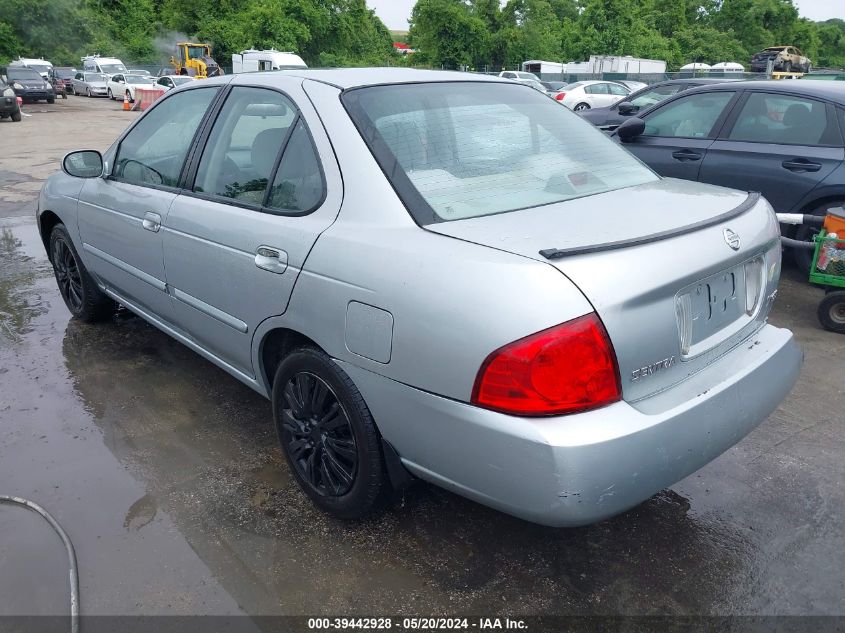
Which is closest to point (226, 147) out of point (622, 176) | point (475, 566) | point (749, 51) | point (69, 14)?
point (622, 176)

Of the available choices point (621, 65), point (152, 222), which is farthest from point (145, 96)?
point (152, 222)

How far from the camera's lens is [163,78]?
109 ft

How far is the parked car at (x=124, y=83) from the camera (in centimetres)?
3206

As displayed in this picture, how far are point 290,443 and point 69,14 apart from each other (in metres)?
57.6

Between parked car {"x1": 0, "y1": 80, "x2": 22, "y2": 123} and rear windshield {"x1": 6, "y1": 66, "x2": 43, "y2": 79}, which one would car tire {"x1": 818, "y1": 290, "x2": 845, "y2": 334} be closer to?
parked car {"x1": 0, "y1": 80, "x2": 22, "y2": 123}

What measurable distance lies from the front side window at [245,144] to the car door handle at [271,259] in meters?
0.27

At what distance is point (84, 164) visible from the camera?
4.20m

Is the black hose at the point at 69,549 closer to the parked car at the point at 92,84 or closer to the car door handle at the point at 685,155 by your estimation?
the car door handle at the point at 685,155

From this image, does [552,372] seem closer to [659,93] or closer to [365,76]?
[365,76]

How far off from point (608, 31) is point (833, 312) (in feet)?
161

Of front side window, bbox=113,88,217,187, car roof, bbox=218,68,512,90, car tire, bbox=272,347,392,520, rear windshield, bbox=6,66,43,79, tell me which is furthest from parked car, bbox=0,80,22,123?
car tire, bbox=272,347,392,520

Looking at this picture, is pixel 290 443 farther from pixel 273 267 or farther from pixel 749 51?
pixel 749 51

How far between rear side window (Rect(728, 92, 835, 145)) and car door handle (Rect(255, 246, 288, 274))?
4803 mm

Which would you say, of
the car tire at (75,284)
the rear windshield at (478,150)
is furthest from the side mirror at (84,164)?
the rear windshield at (478,150)
